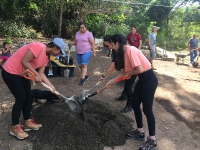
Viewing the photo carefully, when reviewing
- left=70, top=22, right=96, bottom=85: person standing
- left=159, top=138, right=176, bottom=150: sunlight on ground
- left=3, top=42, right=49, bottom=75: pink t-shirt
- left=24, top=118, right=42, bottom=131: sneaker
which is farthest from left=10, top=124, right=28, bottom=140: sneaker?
left=70, top=22, right=96, bottom=85: person standing

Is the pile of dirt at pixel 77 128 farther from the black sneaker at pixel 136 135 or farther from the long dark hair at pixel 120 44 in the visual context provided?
the long dark hair at pixel 120 44

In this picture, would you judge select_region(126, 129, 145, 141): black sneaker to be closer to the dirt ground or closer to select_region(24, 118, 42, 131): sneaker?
the dirt ground

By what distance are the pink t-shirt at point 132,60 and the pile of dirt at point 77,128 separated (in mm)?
1024

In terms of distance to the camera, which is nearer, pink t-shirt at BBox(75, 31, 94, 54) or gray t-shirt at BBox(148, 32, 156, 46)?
pink t-shirt at BBox(75, 31, 94, 54)

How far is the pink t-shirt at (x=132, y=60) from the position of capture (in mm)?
2723

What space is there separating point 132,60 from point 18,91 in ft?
4.78

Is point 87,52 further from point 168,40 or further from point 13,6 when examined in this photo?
point 168,40

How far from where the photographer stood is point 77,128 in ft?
10.7

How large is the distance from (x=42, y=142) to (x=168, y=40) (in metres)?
18.9

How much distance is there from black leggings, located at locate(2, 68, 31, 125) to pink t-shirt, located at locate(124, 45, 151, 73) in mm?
1307

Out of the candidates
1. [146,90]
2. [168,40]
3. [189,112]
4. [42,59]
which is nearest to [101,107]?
[146,90]

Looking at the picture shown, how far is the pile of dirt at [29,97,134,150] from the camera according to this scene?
3018 mm

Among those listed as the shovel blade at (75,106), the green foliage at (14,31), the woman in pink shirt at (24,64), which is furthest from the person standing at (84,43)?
the green foliage at (14,31)

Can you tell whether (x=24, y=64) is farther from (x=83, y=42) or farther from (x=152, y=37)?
(x=152, y=37)
